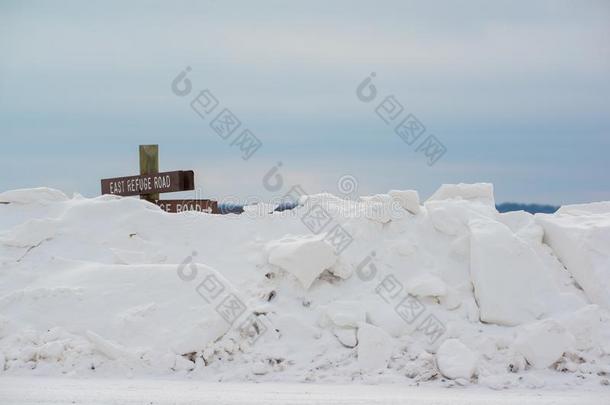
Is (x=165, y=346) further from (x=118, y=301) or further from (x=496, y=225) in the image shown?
(x=496, y=225)

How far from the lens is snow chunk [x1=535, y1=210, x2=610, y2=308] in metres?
8.17

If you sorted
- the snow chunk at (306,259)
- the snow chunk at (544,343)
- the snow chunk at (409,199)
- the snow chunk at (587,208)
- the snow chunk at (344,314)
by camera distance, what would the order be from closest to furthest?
the snow chunk at (544,343) → the snow chunk at (344,314) → the snow chunk at (306,259) → the snow chunk at (409,199) → the snow chunk at (587,208)

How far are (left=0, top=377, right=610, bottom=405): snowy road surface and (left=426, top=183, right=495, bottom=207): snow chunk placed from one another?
143 inches

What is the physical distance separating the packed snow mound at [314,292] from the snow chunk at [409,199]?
18 millimetres

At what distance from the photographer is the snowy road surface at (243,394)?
19.7 ft

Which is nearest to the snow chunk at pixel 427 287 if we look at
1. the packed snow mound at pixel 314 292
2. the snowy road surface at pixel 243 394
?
the packed snow mound at pixel 314 292

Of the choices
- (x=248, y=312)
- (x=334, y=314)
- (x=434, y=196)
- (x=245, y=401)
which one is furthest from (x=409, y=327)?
(x=434, y=196)

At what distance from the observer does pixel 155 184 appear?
10.9 meters

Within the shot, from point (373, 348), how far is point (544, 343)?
1.66 m

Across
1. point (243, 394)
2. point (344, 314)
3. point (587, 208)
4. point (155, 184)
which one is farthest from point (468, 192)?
point (243, 394)

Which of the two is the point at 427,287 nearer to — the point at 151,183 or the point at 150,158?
the point at 151,183

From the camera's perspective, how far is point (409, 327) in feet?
24.7

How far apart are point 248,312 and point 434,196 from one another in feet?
11.5

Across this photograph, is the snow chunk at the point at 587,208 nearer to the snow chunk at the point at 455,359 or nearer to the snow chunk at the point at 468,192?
the snow chunk at the point at 468,192
